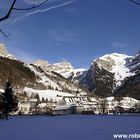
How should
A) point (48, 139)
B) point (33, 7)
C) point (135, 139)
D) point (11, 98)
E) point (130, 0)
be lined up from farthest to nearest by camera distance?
1. point (11, 98)
2. point (48, 139)
3. point (135, 139)
4. point (33, 7)
5. point (130, 0)

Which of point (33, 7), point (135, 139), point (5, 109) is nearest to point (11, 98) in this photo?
point (5, 109)

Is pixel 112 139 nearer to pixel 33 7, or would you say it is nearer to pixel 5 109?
pixel 33 7

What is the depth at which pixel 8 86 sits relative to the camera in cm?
11081

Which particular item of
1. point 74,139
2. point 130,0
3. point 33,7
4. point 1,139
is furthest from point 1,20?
point 1,139

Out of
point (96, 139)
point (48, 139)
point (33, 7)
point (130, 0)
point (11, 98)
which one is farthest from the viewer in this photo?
point (11, 98)

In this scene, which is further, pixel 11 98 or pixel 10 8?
pixel 11 98

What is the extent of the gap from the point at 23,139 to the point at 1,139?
6.91 feet

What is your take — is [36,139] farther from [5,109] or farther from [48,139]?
[5,109]

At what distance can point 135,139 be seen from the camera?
24.0m

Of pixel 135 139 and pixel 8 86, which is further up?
pixel 8 86

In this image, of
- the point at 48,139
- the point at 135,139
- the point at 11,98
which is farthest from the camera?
the point at 11,98

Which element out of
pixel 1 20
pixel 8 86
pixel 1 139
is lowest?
pixel 1 139

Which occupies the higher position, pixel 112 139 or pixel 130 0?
pixel 130 0

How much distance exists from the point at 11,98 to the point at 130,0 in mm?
104882
